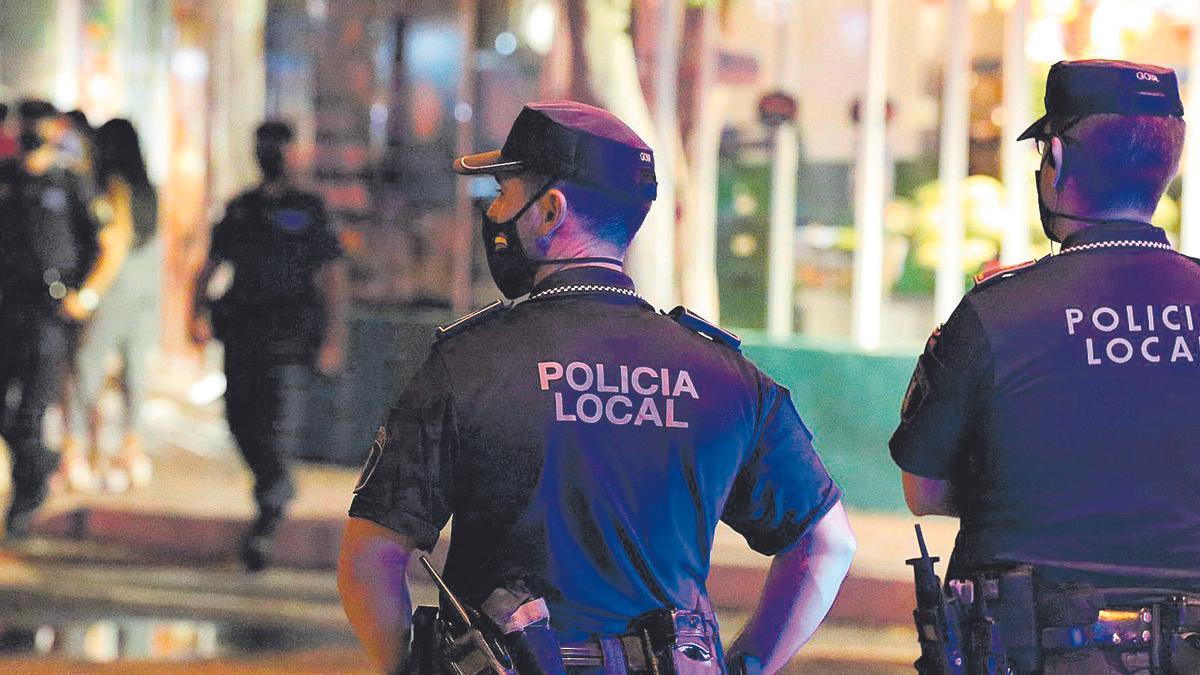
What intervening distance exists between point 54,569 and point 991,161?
5.14m

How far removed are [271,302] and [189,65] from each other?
27.0 feet

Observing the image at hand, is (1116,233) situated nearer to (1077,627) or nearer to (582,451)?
(1077,627)

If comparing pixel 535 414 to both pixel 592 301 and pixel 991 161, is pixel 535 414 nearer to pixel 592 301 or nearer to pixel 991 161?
pixel 592 301

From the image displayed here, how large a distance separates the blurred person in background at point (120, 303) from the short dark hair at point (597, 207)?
6422 millimetres

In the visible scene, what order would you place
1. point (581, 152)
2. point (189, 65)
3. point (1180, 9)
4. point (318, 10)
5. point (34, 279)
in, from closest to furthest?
point (581, 152) → point (34, 279) → point (1180, 9) → point (318, 10) → point (189, 65)

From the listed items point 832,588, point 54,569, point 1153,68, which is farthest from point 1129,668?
point 54,569

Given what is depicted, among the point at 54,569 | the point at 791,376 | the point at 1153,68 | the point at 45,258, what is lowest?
the point at 54,569

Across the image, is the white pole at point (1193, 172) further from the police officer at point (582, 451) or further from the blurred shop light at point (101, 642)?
the police officer at point (582, 451)

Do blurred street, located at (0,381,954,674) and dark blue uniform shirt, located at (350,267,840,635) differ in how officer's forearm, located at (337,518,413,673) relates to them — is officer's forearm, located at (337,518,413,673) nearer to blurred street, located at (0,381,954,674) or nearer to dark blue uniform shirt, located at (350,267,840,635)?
dark blue uniform shirt, located at (350,267,840,635)

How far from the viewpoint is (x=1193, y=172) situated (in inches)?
372

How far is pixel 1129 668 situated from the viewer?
301cm

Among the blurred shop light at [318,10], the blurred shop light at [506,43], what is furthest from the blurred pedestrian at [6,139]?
the blurred shop light at [506,43]

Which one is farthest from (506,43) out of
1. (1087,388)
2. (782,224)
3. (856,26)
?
(1087,388)

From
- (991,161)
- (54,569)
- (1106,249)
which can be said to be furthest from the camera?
(991,161)
